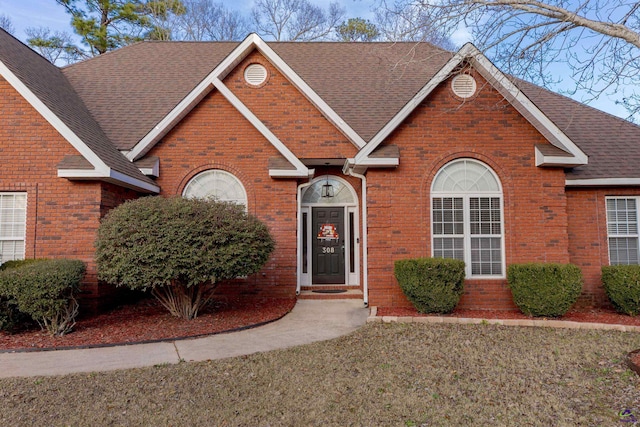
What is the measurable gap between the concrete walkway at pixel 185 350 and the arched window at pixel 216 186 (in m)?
3.41

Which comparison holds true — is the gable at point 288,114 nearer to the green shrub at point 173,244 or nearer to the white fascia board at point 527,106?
the white fascia board at point 527,106

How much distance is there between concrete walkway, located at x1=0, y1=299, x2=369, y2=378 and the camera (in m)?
5.66

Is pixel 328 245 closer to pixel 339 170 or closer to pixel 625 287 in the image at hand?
pixel 339 170

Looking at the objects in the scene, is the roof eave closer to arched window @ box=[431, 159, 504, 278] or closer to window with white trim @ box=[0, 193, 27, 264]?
window with white trim @ box=[0, 193, 27, 264]

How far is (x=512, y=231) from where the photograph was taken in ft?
30.2

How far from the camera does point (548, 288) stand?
814 cm

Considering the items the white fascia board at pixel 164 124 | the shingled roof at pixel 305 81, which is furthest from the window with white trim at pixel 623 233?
the white fascia board at pixel 164 124

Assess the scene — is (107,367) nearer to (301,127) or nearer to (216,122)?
(216,122)

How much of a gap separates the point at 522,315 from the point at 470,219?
7.15 ft

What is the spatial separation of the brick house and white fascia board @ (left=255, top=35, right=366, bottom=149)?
0.05 metres

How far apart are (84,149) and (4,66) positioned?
2.41 metres

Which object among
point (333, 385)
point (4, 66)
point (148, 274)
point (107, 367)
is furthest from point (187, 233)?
point (4, 66)

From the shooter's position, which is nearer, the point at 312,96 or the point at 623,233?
the point at 623,233

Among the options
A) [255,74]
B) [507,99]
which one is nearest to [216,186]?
[255,74]
